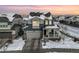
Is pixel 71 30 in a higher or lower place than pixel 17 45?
higher

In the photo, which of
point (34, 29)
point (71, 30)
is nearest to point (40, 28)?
point (34, 29)

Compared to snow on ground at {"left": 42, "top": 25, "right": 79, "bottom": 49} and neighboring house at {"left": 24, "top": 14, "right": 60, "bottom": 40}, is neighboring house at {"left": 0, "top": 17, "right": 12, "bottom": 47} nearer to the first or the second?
neighboring house at {"left": 24, "top": 14, "right": 60, "bottom": 40}

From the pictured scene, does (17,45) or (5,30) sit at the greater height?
(5,30)

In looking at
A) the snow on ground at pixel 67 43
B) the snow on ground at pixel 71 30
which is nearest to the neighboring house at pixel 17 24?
the snow on ground at pixel 67 43

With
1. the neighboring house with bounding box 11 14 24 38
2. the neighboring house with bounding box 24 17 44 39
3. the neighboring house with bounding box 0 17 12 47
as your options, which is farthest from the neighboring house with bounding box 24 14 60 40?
the neighboring house with bounding box 0 17 12 47

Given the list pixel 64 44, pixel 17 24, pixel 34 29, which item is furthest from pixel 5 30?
pixel 64 44

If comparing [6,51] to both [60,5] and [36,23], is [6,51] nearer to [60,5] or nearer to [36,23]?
[36,23]

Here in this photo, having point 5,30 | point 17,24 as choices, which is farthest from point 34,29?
point 5,30

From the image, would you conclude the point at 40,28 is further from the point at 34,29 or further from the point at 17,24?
the point at 17,24

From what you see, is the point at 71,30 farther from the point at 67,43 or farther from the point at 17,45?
the point at 17,45
